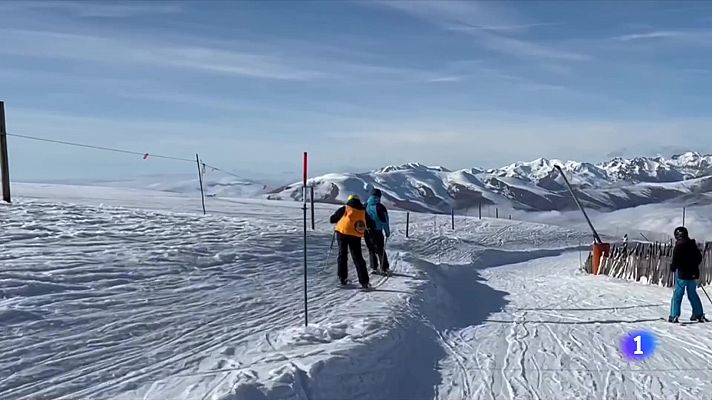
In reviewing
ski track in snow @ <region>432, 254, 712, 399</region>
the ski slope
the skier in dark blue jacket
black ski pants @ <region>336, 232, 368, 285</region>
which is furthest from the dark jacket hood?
ski track in snow @ <region>432, 254, 712, 399</region>

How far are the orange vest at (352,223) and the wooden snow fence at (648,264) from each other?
10772mm

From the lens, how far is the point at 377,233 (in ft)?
52.2

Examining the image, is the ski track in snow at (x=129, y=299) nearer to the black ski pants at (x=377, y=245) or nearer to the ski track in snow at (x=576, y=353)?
the black ski pants at (x=377, y=245)

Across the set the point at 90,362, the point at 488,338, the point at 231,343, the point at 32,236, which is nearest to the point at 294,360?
the point at 231,343

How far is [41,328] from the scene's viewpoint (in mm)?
8078

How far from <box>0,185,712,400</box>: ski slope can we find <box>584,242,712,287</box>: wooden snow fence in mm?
2929

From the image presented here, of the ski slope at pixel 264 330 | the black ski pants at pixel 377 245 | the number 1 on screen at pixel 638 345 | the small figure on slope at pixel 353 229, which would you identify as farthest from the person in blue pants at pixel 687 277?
the black ski pants at pixel 377 245

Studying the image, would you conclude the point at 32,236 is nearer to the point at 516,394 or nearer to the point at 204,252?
the point at 204,252

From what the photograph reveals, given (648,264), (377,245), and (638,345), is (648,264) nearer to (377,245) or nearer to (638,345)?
(377,245)

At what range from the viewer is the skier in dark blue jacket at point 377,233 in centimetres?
1589

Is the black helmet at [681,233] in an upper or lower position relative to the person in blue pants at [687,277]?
upper

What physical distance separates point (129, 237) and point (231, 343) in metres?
6.95

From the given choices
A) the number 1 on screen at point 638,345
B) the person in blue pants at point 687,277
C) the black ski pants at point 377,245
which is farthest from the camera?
the black ski pants at point 377,245

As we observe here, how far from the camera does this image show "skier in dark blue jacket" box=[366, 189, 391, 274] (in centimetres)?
1589
